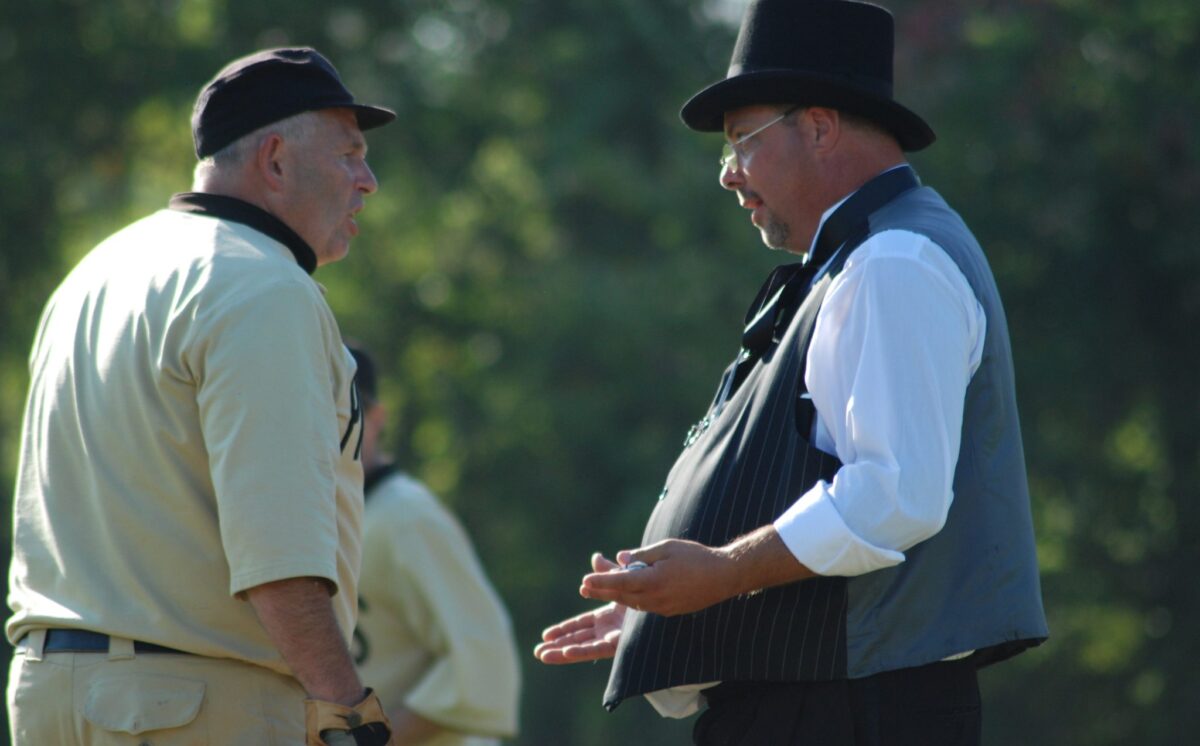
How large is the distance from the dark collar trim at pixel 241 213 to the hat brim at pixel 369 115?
330 millimetres

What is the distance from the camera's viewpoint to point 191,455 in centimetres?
303

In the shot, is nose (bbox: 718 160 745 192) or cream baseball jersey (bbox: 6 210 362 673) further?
nose (bbox: 718 160 745 192)

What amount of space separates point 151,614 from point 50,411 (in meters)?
0.51

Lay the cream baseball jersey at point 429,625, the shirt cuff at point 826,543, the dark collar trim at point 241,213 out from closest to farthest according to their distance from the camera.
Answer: the shirt cuff at point 826,543
the dark collar trim at point 241,213
the cream baseball jersey at point 429,625

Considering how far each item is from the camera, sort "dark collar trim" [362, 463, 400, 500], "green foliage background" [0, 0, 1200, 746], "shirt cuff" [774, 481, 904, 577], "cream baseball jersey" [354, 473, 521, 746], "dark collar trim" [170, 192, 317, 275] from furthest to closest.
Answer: "green foliage background" [0, 0, 1200, 746] → "dark collar trim" [362, 463, 400, 500] → "cream baseball jersey" [354, 473, 521, 746] → "dark collar trim" [170, 192, 317, 275] → "shirt cuff" [774, 481, 904, 577]

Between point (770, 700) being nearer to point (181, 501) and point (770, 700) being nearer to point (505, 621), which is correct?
point (181, 501)

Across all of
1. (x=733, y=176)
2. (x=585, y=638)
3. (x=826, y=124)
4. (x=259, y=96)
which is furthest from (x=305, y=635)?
(x=826, y=124)

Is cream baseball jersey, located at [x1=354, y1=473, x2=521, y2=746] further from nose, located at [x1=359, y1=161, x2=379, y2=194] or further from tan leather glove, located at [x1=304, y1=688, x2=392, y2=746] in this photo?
tan leather glove, located at [x1=304, y1=688, x2=392, y2=746]

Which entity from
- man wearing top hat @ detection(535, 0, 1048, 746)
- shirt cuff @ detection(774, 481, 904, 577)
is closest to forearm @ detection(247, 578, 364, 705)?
man wearing top hat @ detection(535, 0, 1048, 746)

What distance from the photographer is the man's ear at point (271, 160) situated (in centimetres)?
337

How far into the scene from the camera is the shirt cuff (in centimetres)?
282

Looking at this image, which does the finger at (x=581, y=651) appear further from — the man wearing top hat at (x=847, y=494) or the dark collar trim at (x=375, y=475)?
the dark collar trim at (x=375, y=475)

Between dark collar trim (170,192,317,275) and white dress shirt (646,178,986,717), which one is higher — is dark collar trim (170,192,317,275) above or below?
above

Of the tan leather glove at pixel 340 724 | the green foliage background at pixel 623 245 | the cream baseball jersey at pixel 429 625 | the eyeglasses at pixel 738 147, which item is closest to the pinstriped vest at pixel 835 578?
the eyeglasses at pixel 738 147
